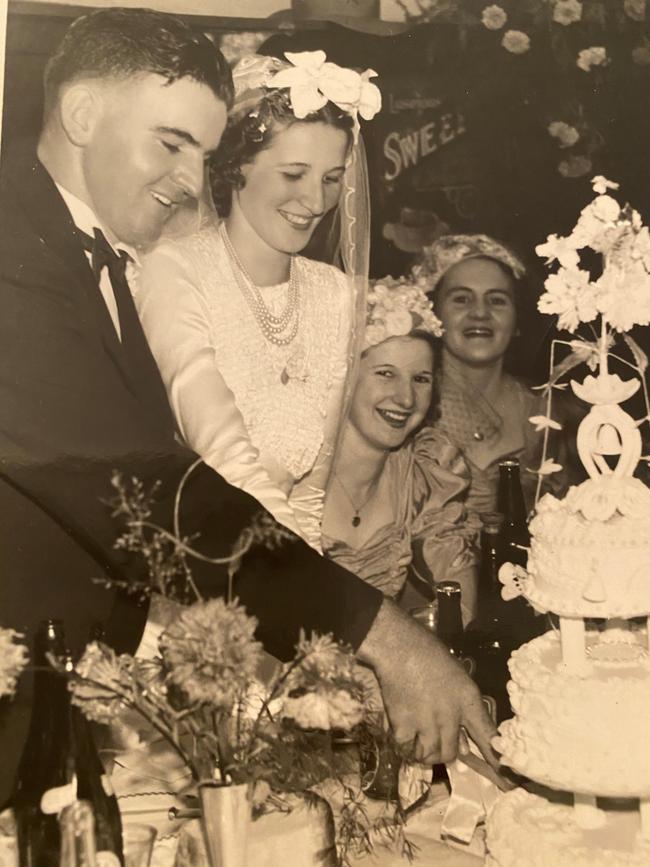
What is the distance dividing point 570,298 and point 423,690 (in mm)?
Result: 522

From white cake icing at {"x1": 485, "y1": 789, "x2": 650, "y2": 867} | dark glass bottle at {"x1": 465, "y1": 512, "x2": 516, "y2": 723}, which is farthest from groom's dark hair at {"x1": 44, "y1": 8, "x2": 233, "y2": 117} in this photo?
white cake icing at {"x1": 485, "y1": 789, "x2": 650, "y2": 867}

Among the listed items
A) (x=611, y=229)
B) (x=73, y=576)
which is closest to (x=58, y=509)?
(x=73, y=576)

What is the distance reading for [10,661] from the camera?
4.30ft

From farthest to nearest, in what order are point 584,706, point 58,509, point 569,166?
point 569,166 → point 58,509 → point 584,706

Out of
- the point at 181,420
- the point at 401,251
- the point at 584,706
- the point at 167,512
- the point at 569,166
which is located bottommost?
the point at 584,706

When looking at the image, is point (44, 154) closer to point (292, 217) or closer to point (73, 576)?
point (292, 217)

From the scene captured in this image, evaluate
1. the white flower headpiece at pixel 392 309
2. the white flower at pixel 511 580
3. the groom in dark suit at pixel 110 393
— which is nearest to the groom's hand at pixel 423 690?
the groom in dark suit at pixel 110 393

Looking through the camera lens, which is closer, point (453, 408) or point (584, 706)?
point (584, 706)

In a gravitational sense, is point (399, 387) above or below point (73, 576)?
above

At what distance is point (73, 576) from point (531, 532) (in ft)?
1.84

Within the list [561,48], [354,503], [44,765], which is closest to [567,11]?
[561,48]

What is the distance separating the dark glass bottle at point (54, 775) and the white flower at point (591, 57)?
0.97 m

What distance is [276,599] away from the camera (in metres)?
1.36

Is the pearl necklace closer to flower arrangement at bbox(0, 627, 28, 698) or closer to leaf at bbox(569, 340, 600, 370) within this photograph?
leaf at bbox(569, 340, 600, 370)
